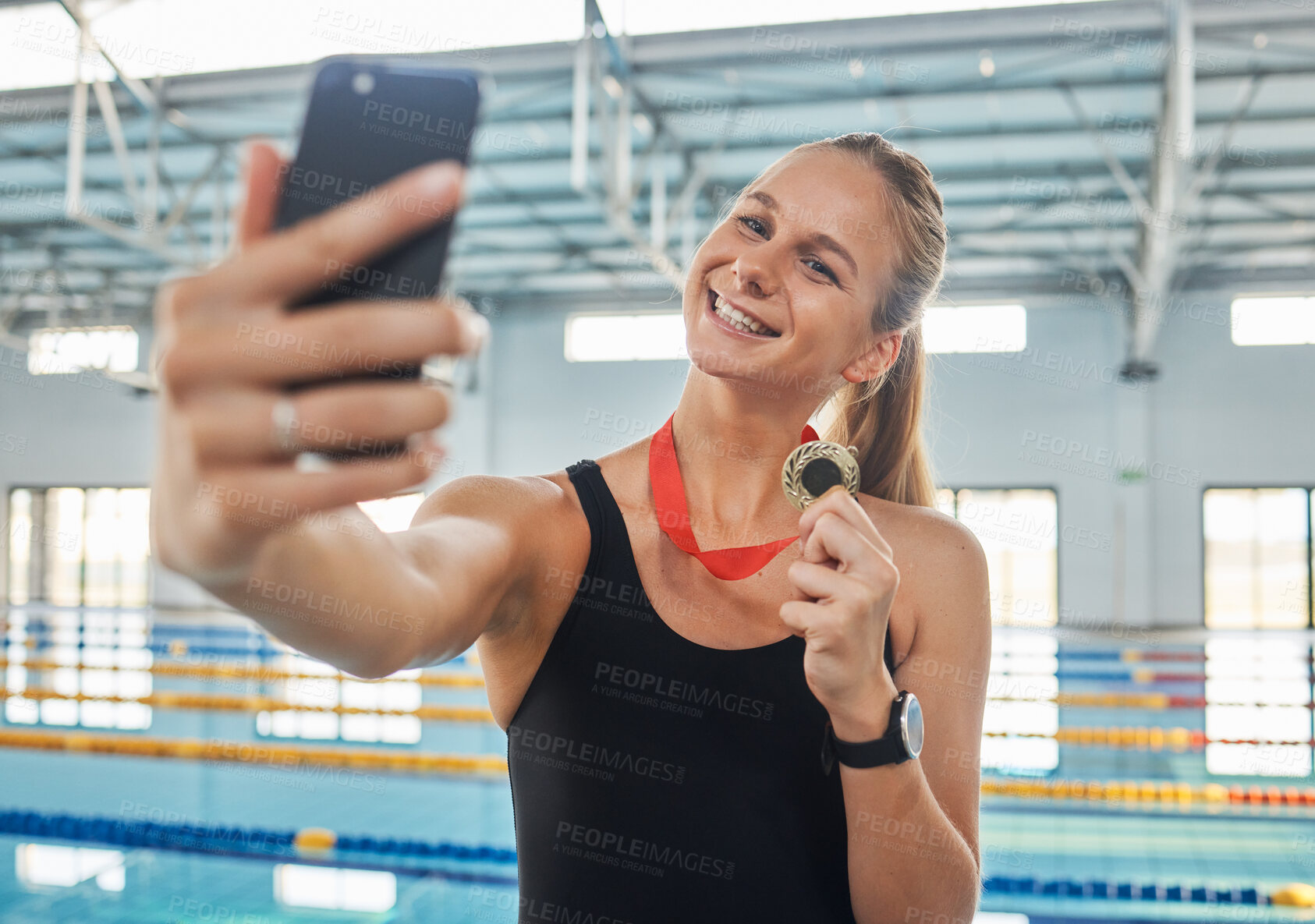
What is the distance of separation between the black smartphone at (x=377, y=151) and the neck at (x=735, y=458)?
833mm

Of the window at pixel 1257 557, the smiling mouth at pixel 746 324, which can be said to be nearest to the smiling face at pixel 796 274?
the smiling mouth at pixel 746 324

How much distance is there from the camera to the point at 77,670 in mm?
9008

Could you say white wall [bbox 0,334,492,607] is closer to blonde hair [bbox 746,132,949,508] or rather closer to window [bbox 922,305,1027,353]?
window [bbox 922,305,1027,353]

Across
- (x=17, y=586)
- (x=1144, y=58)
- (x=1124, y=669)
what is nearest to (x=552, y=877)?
(x=1144, y=58)

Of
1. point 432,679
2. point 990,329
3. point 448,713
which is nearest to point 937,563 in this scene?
point 448,713

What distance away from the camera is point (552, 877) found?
3.74ft

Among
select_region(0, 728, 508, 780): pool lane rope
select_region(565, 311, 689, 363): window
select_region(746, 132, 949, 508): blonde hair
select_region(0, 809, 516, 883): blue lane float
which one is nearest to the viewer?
select_region(746, 132, 949, 508): blonde hair

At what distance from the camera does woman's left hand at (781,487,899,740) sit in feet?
3.15

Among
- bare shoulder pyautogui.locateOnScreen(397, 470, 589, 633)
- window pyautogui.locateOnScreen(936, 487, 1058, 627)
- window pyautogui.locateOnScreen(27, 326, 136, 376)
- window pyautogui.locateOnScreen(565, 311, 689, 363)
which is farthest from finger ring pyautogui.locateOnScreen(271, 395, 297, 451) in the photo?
window pyautogui.locateOnScreen(27, 326, 136, 376)

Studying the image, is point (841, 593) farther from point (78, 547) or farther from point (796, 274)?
point (78, 547)

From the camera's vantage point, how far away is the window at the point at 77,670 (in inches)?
274

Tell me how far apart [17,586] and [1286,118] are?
19.4 metres

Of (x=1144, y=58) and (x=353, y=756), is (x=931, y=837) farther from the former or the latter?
(x=1144, y=58)

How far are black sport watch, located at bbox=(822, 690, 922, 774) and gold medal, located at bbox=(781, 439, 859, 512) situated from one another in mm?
242
